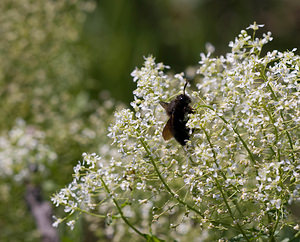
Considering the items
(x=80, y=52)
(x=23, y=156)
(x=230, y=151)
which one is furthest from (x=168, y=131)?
(x=80, y=52)

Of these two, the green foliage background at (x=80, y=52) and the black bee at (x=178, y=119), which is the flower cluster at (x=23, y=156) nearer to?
the green foliage background at (x=80, y=52)

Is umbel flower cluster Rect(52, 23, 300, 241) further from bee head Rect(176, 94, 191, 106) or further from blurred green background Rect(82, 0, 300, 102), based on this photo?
blurred green background Rect(82, 0, 300, 102)

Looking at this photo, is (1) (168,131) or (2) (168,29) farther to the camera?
(2) (168,29)

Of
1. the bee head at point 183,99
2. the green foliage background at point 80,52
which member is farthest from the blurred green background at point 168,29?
the bee head at point 183,99

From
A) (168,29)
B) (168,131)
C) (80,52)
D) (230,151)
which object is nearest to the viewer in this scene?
(230,151)

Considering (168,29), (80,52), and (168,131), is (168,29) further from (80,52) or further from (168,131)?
(168,131)
